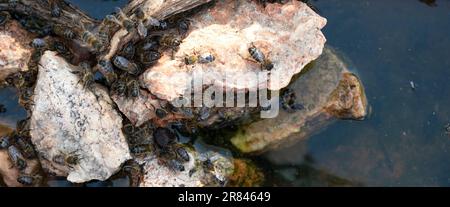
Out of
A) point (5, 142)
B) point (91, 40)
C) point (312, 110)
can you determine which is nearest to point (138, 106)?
point (91, 40)

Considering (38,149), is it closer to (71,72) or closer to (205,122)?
(71,72)

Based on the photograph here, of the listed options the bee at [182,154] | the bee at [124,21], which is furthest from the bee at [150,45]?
the bee at [182,154]

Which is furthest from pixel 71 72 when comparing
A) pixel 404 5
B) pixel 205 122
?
pixel 404 5

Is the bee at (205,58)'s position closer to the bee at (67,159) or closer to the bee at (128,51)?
the bee at (128,51)

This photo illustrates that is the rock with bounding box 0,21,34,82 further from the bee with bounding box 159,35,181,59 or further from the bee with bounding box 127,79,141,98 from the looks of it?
the bee with bounding box 159,35,181,59

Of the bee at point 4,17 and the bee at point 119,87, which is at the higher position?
the bee at point 4,17

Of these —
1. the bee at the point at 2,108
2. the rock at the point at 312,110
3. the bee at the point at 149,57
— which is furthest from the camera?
the rock at the point at 312,110
